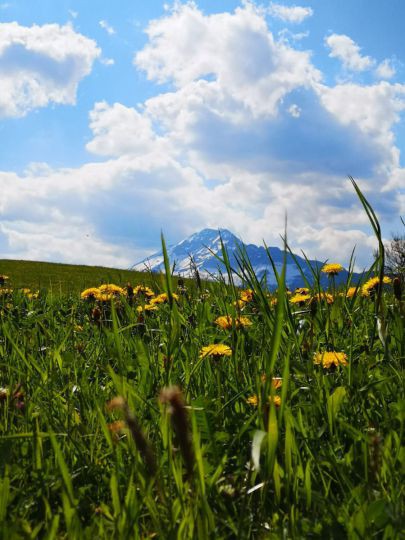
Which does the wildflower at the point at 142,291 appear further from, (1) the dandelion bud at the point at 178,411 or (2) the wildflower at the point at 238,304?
(1) the dandelion bud at the point at 178,411

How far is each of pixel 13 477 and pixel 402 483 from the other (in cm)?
102

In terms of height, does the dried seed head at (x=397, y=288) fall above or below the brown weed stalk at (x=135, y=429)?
above

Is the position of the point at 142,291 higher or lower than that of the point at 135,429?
higher

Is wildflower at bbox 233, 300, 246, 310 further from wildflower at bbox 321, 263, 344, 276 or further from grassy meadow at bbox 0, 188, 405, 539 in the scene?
wildflower at bbox 321, 263, 344, 276

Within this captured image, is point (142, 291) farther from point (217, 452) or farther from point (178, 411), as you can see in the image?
point (178, 411)

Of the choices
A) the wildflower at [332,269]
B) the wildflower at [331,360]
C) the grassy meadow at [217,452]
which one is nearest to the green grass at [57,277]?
the wildflower at [332,269]

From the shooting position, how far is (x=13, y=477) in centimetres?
147

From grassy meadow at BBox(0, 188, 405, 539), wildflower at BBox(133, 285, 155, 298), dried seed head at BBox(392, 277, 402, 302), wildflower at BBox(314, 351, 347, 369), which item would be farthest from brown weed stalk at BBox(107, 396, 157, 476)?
wildflower at BBox(133, 285, 155, 298)

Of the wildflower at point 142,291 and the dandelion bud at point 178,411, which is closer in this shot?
the dandelion bud at point 178,411

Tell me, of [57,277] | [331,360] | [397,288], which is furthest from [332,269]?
[57,277]

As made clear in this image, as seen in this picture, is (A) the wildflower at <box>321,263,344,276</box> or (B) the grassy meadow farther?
(A) the wildflower at <box>321,263,344,276</box>

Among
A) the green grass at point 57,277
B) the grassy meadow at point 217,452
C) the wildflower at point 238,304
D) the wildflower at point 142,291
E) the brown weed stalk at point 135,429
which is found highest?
the green grass at point 57,277

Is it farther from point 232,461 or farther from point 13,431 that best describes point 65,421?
point 232,461

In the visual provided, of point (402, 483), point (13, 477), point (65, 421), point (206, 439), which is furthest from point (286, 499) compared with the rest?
point (65, 421)
